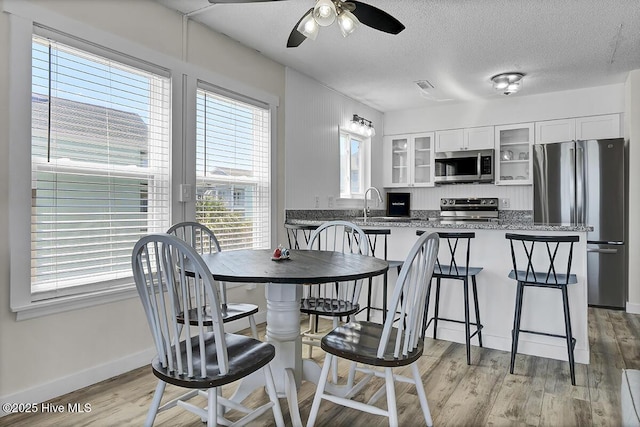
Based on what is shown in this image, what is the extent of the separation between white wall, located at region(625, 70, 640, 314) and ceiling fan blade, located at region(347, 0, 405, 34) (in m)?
3.23

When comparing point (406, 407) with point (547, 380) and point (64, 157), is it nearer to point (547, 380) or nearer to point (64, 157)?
point (547, 380)

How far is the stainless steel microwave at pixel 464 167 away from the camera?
5.28 meters

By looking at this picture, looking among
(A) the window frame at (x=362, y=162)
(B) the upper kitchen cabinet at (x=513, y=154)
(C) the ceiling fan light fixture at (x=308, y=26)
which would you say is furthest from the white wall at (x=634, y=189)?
(C) the ceiling fan light fixture at (x=308, y=26)

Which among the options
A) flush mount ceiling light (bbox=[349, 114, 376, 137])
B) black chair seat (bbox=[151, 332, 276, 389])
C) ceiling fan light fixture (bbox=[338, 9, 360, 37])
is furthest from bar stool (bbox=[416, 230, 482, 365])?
flush mount ceiling light (bbox=[349, 114, 376, 137])

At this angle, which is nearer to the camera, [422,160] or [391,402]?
[391,402]

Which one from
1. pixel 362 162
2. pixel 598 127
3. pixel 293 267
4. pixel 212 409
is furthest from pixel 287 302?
pixel 598 127

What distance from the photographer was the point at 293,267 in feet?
6.39

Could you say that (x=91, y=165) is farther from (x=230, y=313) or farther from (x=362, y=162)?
(x=362, y=162)

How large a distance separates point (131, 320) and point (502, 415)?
2254mm

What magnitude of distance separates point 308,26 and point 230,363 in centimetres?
177

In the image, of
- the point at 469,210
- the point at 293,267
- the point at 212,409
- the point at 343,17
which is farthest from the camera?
the point at 469,210

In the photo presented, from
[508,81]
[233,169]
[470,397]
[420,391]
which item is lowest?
[470,397]

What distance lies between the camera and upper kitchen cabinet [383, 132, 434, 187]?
5824mm

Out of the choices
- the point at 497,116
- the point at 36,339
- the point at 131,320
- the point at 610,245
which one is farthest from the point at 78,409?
the point at 497,116
